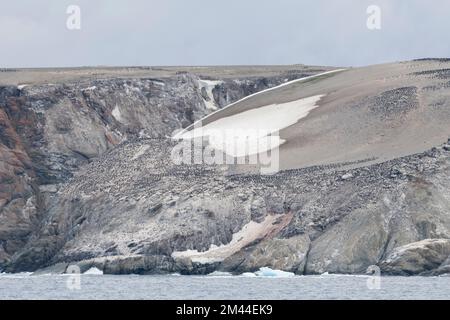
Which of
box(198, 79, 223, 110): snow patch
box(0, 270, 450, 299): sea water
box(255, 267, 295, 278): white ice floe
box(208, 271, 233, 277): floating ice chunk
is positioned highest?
box(198, 79, 223, 110): snow patch

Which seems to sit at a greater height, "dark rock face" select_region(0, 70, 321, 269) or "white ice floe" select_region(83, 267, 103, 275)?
"dark rock face" select_region(0, 70, 321, 269)

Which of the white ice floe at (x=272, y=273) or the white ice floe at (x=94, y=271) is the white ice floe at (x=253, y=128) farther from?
the white ice floe at (x=272, y=273)

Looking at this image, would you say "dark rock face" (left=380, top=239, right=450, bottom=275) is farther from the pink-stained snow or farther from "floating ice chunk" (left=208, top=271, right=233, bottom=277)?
the pink-stained snow

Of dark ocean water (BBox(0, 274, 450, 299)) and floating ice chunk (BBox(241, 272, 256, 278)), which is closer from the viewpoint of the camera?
dark ocean water (BBox(0, 274, 450, 299))

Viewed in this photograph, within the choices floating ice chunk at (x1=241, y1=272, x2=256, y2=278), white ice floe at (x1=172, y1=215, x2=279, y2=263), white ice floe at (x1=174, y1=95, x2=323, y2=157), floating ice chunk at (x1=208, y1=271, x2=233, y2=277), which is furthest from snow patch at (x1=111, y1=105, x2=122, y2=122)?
floating ice chunk at (x1=241, y1=272, x2=256, y2=278)

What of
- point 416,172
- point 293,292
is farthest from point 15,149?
point 293,292

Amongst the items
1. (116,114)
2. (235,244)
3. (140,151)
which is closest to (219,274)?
(235,244)
